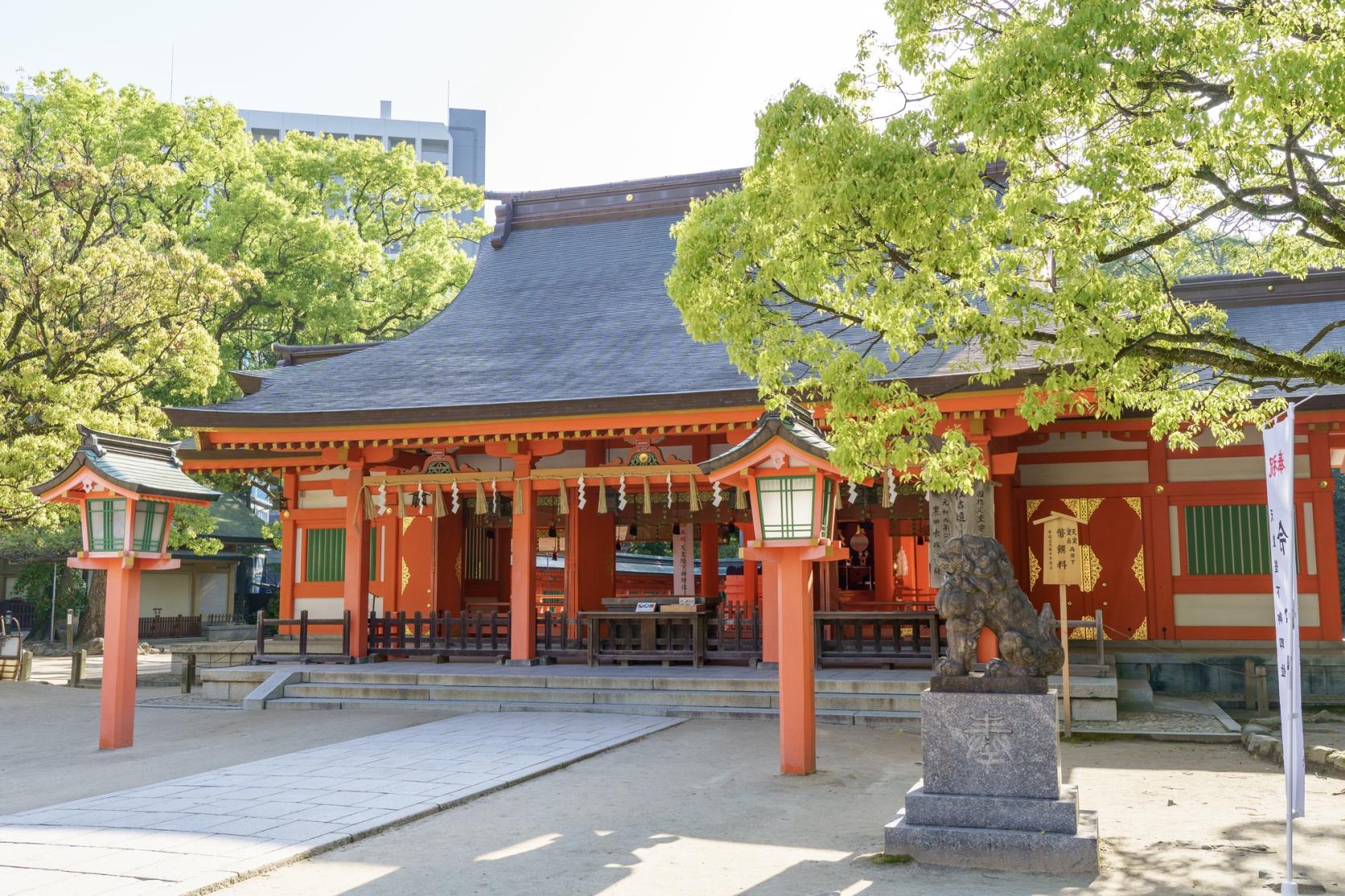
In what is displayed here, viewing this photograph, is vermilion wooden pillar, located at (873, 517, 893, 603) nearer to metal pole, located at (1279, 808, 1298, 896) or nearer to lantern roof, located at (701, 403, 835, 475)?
lantern roof, located at (701, 403, 835, 475)

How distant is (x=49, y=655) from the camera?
84.8ft

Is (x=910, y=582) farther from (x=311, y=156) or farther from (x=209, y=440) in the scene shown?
(x=311, y=156)

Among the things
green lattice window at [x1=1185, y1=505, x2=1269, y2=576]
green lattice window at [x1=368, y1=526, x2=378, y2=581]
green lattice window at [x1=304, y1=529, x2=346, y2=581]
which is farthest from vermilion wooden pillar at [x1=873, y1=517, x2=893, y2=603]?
green lattice window at [x1=304, y1=529, x2=346, y2=581]

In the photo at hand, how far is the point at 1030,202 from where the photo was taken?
6.70 metres

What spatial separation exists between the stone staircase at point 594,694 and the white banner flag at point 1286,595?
5907 millimetres

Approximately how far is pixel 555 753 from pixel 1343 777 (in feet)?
21.4

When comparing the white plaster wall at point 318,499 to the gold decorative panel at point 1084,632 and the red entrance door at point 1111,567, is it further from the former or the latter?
the gold decorative panel at point 1084,632

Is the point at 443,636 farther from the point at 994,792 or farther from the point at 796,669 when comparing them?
the point at 994,792

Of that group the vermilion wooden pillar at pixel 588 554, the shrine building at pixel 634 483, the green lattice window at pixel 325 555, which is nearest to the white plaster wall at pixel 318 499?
the shrine building at pixel 634 483

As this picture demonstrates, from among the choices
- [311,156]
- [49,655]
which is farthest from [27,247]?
[49,655]

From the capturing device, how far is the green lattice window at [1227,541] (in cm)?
1395

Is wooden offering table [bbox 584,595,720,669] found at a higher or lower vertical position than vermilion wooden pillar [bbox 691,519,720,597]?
lower

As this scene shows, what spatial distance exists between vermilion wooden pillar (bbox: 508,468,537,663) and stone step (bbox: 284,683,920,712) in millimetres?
1231

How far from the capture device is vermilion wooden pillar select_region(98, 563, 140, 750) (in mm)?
10516
